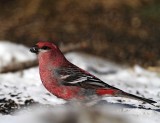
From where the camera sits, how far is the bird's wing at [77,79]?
18.5ft

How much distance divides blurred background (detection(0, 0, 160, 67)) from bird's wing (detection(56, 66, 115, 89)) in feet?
10.4

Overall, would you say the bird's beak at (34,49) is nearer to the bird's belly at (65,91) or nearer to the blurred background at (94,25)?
the bird's belly at (65,91)

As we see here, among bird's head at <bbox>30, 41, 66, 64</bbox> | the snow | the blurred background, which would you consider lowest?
the snow

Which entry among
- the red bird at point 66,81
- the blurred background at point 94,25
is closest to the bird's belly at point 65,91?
the red bird at point 66,81

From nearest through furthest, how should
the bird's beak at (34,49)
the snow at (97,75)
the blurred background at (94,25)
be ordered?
the snow at (97,75) < the bird's beak at (34,49) < the blurred background at (94,25)

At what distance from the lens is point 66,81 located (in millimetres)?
5629

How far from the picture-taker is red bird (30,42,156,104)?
18.4 feet

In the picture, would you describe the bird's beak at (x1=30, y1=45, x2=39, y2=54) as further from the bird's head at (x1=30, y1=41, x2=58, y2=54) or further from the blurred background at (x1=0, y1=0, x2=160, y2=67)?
the blurred background at (x1=0, y1=0, x2=160, y2=67)

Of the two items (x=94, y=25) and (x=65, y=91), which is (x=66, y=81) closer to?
(x=65, y=91)

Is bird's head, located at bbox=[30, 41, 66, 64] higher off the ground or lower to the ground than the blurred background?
lower

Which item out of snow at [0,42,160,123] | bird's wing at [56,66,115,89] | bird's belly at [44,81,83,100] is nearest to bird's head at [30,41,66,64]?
bird's wing at [56,66,115,89]

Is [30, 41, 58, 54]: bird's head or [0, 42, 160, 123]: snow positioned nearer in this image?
[0, 42, 160, 123]: snow

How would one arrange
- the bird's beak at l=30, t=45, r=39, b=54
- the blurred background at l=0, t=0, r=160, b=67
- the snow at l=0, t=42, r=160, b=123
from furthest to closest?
1. the blurred background at l=0, t=0, r=160, b=67
2. the bird's beak at l=30, t=45, r=39, b=54
3. the snow at l=0, t=42, r=160, b=123

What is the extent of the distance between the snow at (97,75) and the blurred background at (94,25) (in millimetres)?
639
